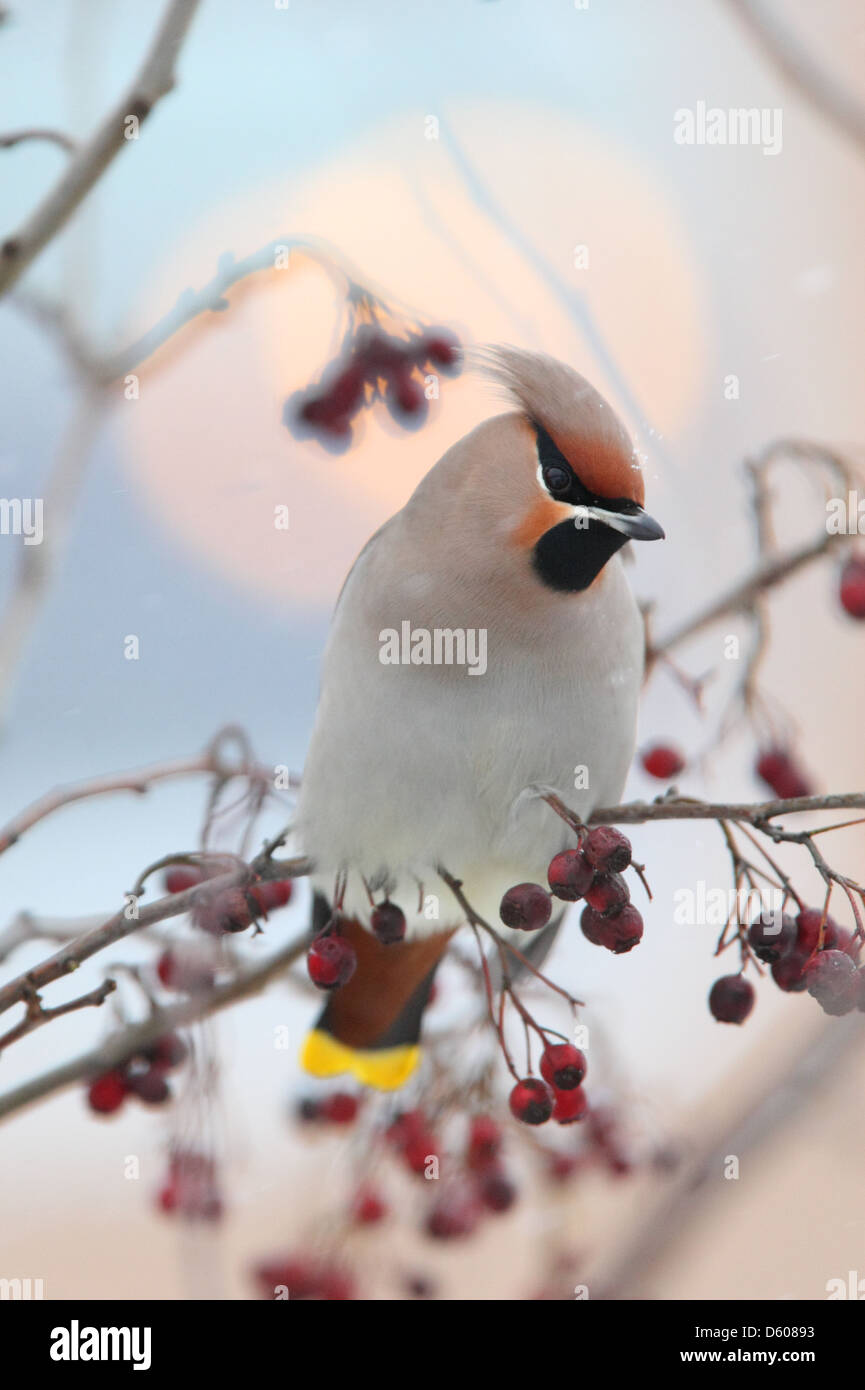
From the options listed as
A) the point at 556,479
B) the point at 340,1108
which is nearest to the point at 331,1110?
the point at 340,1108

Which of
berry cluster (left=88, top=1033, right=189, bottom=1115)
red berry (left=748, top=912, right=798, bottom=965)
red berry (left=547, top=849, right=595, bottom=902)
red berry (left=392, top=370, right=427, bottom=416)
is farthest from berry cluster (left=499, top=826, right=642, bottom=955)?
red berry (left=392, top=370, right=427, bottom=416)

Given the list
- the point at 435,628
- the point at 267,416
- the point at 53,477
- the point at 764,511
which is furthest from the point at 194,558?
the point at 764,511

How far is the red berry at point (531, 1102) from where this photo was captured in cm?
115

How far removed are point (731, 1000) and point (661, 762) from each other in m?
0.43

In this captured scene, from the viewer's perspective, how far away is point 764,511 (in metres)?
1.34

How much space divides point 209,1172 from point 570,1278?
20.6 inches

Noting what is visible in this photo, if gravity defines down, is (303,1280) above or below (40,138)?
below

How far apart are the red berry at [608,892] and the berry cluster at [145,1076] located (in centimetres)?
49

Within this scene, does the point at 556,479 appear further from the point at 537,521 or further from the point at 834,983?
the point at 834,983

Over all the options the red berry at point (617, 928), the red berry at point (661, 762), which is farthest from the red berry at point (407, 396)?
the red berry at point (617, 928)

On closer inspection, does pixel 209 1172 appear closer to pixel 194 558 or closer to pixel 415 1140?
pixel 415 1140

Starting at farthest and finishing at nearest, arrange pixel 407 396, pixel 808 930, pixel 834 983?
1. pixel 407 396
2. pixel 808 930
3. pixel 834 983

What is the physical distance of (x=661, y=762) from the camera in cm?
159

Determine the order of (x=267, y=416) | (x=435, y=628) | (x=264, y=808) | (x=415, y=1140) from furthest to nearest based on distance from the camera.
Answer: (x=267, y=416) → (x=415, y=1140) → (x=435, y=628) → (x=264, y=808)
